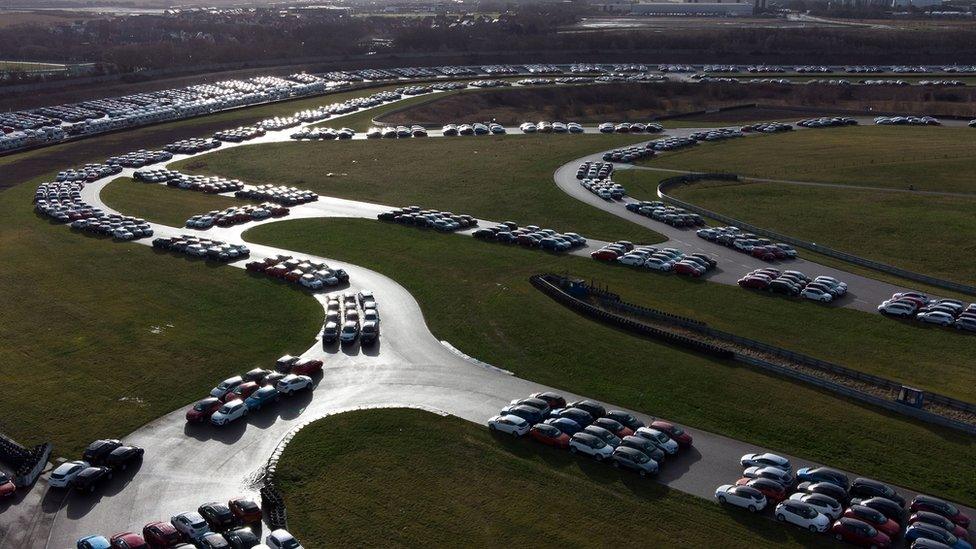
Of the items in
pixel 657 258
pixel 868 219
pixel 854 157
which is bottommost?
pixel 657 258

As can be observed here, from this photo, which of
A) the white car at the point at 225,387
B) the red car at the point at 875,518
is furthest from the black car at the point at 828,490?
the white car at the point at 225,387

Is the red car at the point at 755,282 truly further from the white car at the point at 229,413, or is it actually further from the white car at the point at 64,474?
the white car at the point at 64,474

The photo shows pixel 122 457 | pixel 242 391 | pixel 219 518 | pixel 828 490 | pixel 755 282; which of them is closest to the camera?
pixel 219 518

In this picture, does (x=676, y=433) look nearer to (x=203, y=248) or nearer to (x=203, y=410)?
(x=203, y=410)

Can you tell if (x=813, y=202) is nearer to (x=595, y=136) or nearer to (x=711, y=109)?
(x=595, y=136)

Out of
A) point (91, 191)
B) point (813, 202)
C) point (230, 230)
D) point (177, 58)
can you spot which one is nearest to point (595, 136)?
point (813, 202)

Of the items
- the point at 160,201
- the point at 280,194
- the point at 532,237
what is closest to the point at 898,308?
the point at 532,237

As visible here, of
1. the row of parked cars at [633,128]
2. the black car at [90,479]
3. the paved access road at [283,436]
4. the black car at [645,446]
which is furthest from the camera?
the row of parked cars at [633,128]
